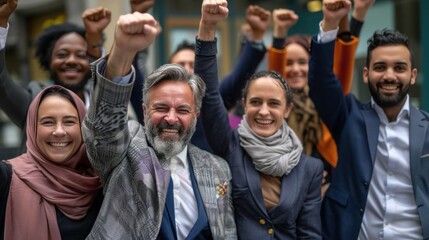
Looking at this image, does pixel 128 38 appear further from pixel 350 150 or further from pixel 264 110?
pixel 350 150

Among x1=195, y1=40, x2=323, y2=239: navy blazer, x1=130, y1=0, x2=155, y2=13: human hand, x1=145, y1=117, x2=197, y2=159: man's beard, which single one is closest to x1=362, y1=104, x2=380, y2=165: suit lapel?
x1=195, y1=40, x2=323, y2=239: navy blazer

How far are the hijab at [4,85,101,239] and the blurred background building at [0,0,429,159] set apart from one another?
8.91 feet

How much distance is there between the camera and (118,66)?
2195 mm

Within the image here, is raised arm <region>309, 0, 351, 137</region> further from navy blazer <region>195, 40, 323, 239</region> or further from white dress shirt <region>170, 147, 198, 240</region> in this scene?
white dress shirt <region>170, 147, 198, 240</region>

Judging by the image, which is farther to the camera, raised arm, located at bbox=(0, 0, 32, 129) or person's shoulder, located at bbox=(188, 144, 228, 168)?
raised arm, located at bbox=(0, 0, 32, 129)

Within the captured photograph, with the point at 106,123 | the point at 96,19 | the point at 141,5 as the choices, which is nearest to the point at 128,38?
the point at 106,123

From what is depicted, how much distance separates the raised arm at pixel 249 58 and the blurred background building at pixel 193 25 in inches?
80.7

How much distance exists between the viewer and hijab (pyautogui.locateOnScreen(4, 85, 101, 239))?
2.43m

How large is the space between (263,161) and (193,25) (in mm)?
5255

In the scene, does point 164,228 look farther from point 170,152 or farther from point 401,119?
point 401,119

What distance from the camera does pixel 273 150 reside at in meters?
2.93

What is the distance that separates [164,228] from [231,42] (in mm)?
5631

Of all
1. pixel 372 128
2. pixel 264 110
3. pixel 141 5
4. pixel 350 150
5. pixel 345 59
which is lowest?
pixel 350 150

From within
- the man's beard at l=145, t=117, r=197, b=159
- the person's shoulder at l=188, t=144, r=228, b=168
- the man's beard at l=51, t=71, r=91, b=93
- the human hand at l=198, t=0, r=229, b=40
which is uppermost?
the human hand at l=198, t=0, r=229, b=40
